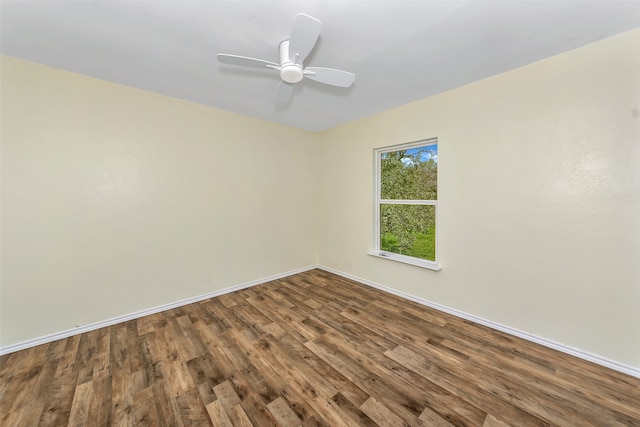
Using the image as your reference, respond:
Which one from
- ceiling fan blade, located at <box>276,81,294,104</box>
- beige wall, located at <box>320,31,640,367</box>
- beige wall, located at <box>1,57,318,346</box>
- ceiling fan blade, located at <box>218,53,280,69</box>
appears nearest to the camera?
ceiling fan blade, located at <box>218,53,280,69</box>

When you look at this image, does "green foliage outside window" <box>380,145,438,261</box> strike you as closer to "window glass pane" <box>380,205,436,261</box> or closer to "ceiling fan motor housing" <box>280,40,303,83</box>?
"window glass pane" <box>380,205,436,261</box>

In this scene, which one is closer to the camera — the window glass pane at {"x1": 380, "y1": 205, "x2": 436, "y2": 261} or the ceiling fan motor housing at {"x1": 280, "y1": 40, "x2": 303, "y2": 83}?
the ceiling fan motor housing at {"x1": 280, "y1": 40, "x2": 303, "y2": 83}

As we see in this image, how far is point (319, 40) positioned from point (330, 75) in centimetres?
23

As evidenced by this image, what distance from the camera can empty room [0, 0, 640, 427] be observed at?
1.46 meters

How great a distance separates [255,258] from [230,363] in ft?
5.52

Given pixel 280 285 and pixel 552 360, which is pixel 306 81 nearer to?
pixel 280 285

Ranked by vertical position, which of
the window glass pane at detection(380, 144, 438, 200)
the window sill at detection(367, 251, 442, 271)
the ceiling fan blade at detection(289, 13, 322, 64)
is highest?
the ceiling fan blade at detection(289, 13, 322, 64)

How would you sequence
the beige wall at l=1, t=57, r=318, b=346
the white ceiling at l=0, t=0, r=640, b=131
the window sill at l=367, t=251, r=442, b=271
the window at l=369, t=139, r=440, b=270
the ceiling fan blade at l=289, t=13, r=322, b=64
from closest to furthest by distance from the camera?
the ceiling fan blade at l=289, t=13, r=322, b=64 < the white ceiling at l=0, t=0, r=640, b=131 < the beige wall at l=1, t=57, r=318, b=346 < the window sill at l=367, t=251, r=442, b=271 < the window at l=369, t=139, r=440, b=270

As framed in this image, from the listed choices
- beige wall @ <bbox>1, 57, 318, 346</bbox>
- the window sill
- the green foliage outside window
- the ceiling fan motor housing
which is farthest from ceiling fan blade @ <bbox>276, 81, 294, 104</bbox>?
the window sill

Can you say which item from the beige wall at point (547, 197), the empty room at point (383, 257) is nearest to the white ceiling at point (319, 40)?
the empty room at point (383, 257)

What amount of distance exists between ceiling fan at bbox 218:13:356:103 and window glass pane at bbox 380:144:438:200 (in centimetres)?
145

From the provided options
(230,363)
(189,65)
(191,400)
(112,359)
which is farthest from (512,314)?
(189,65)

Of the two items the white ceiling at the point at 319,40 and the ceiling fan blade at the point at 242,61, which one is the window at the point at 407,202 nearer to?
the white ceiling at the point at 319,40

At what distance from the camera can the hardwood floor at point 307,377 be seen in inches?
53.9
